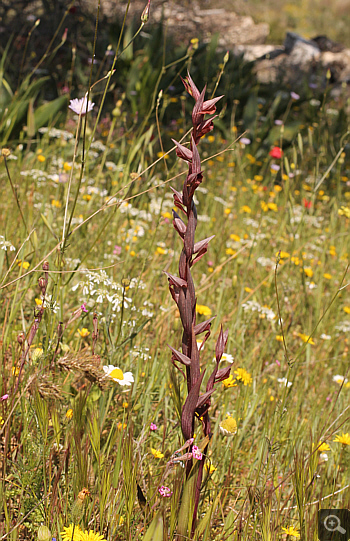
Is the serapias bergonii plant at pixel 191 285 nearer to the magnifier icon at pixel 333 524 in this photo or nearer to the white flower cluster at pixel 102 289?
the magnifier icon at pixel 333 524

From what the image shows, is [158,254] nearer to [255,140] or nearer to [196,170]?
[196,170]

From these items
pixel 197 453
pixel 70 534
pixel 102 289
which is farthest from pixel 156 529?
pixel 102 289

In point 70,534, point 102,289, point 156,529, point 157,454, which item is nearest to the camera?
point 156,529

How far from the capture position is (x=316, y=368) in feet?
5.79

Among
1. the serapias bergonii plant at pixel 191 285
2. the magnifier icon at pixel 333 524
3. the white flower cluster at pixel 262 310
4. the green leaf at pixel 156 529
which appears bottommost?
the white flower cluster at pixel 262 310

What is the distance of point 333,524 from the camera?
2.70 ft

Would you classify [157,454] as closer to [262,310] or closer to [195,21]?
[262,310]

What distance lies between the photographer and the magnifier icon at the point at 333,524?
812 mm

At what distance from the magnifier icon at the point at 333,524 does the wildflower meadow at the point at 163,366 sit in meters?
0.04

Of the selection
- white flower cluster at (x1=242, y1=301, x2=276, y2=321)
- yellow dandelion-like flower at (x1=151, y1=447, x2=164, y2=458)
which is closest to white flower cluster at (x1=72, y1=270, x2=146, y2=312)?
yellow dandelion-like flower at (x1=151, y1=447, x2=164, y2=458)

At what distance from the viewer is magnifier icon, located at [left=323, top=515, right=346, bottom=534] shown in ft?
2.66

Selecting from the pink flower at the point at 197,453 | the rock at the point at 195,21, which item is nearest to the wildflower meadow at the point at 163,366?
the pink flower at the point at 197,453

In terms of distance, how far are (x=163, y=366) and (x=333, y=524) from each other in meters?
0.68

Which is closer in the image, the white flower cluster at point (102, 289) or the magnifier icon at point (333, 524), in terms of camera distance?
the magnifier icon at point (333, 524)
